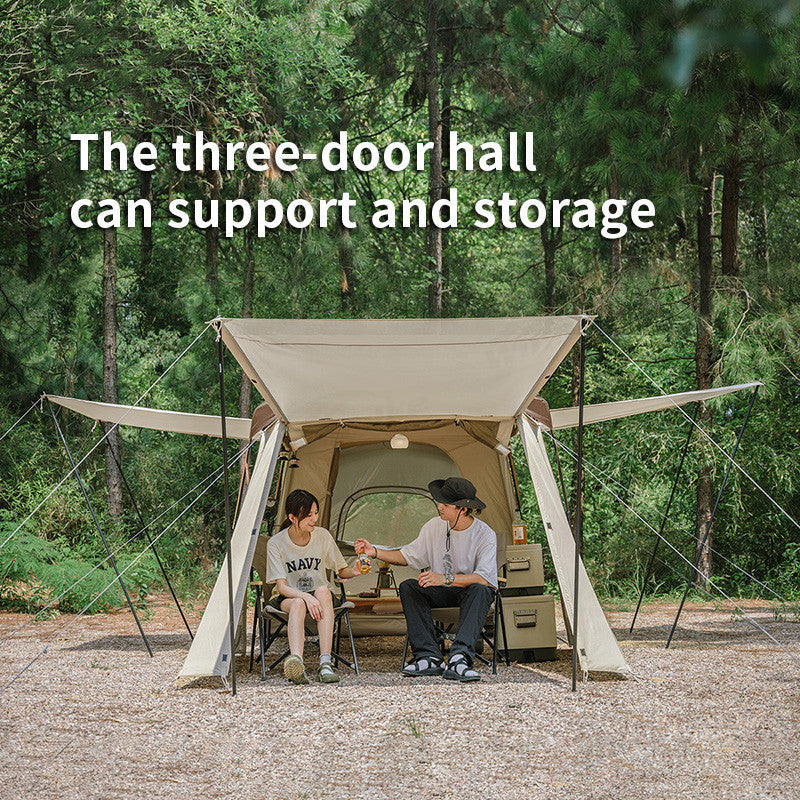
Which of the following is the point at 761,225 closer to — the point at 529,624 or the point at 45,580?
the point at 529,624

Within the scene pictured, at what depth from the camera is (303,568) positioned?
502 centimetres

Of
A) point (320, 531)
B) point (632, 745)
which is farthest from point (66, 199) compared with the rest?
point (632, 745)

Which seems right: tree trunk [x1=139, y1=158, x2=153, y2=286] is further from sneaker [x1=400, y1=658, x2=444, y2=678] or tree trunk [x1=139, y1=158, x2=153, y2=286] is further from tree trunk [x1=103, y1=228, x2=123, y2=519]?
sneaker [x1=400, y1=658, x2=444, y2=678]

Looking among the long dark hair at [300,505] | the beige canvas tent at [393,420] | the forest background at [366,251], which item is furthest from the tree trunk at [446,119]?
the long dark hair at [300,505]

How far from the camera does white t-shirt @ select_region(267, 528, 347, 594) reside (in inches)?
197

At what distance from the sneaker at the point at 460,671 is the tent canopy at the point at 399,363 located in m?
1.39

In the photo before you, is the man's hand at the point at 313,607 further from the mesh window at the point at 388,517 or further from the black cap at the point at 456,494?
the mesh window at the point at 388,517

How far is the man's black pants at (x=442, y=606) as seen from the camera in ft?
15.4

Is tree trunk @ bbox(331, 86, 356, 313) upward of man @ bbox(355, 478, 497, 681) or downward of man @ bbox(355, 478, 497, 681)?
upward

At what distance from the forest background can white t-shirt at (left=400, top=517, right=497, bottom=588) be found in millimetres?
3328

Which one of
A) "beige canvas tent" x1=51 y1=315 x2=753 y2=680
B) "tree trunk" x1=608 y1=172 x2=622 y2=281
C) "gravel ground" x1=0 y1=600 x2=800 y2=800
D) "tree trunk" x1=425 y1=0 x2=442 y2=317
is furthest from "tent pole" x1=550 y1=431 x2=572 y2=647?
"tree trunk" x1=425 y1=0 x2=442 y2=317

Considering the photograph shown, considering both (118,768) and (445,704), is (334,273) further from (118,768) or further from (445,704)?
(118,768)

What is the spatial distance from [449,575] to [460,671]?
519 millimetres

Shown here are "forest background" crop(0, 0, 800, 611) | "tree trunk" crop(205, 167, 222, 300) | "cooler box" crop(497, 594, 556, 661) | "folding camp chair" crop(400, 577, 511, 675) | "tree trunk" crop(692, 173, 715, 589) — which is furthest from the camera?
"tree trunk" crop(205, 167, 222, 300)
